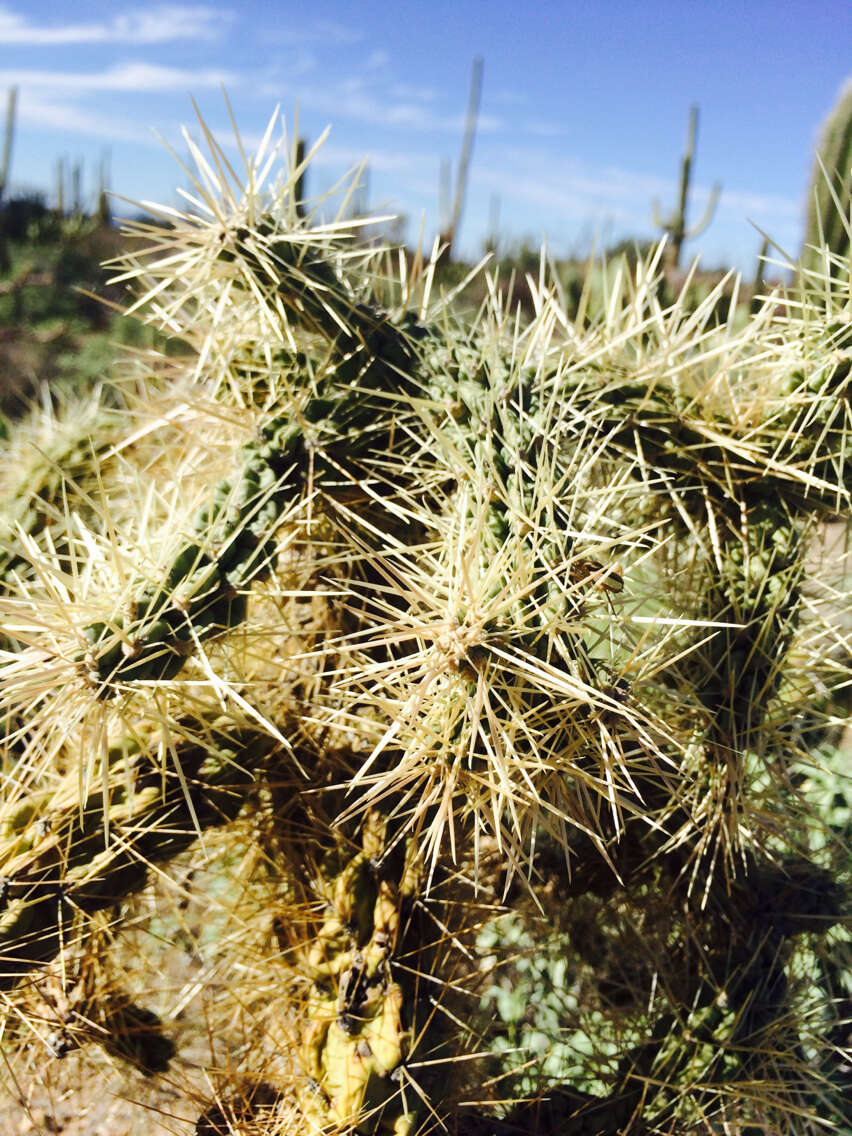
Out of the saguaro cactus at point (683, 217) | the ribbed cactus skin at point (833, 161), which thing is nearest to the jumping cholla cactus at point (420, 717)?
the ribbed cactus skin at point (833, 161)

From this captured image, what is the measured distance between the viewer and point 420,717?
1.02 m

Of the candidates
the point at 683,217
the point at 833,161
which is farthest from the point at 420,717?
the point at 683,217

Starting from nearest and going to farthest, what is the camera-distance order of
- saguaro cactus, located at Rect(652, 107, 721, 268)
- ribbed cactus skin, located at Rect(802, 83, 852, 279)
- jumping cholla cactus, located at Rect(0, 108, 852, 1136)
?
jumping cholla cactus, located at Rect(0, 108, 852, 1136) < ribbed cactus skin, located at Rect(802, 83, 852, 279) < saguaro cactus, located at Rect(652, 107, 721, 268)

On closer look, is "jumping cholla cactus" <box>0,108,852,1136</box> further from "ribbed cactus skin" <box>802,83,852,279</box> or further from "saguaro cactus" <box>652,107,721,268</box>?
"saguaro cactus" <box>652,107,721,268</box>

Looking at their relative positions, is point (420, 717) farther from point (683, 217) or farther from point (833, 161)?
point (683, 217)

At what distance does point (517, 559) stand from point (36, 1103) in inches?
55.1

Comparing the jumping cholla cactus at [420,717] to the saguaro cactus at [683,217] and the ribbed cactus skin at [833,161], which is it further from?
the saguaro cactus at [683,217]

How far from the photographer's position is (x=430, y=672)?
36.6 inches

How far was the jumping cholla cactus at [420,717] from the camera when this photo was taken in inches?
41.6

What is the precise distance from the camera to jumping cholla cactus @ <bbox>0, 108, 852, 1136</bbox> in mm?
1056

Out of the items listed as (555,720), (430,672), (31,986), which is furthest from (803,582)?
(31,986)

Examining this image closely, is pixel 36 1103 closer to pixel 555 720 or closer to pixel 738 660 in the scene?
pixel 555 720

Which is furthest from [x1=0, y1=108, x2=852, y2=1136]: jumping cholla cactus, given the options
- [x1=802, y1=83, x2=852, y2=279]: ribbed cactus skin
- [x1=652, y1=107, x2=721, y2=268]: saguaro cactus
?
[x1=652, y1=107, x2=721, y2=268]: saguaro cactus

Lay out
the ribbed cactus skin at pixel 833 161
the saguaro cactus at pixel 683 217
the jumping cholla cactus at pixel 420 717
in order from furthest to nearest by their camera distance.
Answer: the saguaro cactus at pixel 683 217
the ribbed cactus skin at pixel 833 161
the jumping cholla cactus at pixel 420 717
